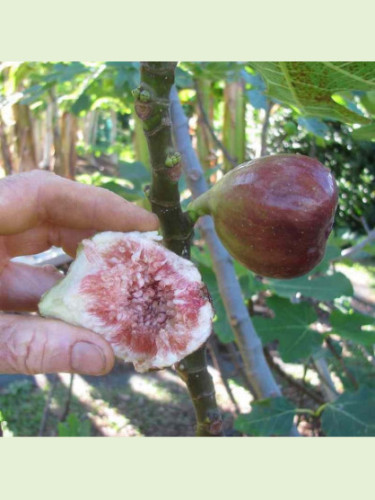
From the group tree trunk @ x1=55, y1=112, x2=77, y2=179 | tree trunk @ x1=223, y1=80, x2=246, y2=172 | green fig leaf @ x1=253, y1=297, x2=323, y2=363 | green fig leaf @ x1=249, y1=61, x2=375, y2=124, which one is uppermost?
green fig leaf @ x1=249, y1=61, x2=375, y2=124

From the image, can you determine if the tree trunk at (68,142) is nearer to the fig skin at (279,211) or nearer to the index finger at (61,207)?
the index finger at (61,207)

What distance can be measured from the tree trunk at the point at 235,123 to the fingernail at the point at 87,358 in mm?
2045

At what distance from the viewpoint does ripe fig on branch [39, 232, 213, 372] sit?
939 millimetres

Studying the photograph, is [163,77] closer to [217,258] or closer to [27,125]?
[217,258]

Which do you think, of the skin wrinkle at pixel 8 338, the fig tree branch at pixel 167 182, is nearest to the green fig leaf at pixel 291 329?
the fig tree branch at pixel 167 182

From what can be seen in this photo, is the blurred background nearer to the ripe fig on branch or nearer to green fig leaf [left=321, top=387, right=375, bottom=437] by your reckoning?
green fig leaf [left=321, top=387, right=375, bottom=437]

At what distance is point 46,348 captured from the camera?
2.76 ft

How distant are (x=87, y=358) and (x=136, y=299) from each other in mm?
216

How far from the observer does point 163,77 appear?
750 millimetres

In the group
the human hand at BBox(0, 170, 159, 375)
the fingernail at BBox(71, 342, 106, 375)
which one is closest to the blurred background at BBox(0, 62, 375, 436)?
the human hand at BBox(0, 170, 159, 375)

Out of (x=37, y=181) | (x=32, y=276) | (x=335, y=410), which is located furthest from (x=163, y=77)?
(x=335, y=410)

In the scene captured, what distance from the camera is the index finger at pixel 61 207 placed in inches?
39.4

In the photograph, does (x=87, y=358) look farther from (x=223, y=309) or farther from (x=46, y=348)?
(x=223, y=309)

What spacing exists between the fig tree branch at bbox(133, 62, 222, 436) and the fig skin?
8cm
